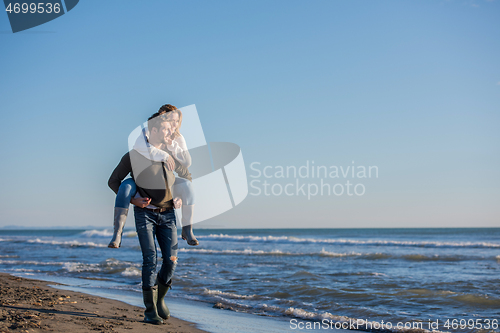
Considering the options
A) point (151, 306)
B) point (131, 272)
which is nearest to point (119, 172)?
point (151, 306)

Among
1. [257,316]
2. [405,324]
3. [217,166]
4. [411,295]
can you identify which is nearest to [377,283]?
[411,295]

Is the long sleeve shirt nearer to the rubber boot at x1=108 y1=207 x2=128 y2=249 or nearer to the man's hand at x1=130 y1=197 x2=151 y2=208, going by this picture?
the man's hand at x1=130 y1=197 x2=151 y2=208

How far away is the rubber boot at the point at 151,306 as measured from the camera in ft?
11.1

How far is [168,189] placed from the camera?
3283mm

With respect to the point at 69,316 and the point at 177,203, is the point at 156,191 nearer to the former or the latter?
the point at 177,203

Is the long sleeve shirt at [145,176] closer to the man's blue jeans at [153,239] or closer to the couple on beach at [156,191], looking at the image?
the couple on beach at [156,191]

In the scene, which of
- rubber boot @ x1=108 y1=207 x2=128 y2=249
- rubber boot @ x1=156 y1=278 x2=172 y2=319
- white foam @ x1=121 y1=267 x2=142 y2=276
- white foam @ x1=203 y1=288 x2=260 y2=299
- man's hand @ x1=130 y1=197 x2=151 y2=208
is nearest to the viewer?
rubber boot @ x1=108 y1=207 x2=128 y2=249

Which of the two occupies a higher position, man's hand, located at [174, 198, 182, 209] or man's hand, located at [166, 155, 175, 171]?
man's hand, located at [166, 155, 175, 171]

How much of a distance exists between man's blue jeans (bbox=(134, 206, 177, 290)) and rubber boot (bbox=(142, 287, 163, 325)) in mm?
64

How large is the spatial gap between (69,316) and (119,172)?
1.61 m

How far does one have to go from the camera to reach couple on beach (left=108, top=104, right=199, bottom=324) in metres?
3.16

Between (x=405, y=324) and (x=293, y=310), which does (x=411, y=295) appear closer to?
(x=405, y=324)

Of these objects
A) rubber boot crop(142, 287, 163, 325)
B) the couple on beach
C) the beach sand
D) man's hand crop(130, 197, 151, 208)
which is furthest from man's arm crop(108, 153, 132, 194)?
the beach sand

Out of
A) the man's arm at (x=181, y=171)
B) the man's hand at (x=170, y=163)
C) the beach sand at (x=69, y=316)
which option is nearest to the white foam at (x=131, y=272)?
the beach sand at (x=69, y=316)
